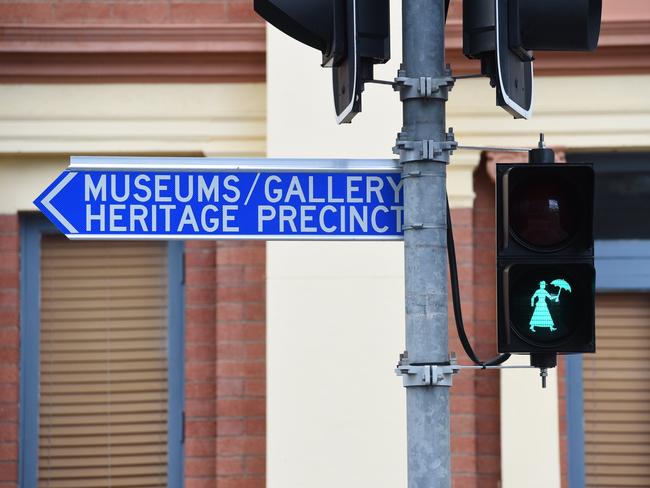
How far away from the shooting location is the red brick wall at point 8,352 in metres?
7.26

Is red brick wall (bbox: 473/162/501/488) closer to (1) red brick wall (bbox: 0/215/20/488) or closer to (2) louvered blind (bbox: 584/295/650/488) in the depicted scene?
(2) louvered blind (bbox: 584/295/650/488)

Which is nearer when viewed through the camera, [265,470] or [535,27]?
[535,27]

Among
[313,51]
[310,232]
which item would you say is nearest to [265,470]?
[313,51]

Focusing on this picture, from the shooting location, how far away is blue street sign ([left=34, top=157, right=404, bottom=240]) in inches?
166

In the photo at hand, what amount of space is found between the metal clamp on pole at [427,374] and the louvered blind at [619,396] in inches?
138

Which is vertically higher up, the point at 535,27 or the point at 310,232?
the point at 535,27

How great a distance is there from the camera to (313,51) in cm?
708

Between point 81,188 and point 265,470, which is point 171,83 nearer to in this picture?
point 265,470

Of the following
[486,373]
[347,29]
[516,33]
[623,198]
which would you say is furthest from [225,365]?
[516,33]

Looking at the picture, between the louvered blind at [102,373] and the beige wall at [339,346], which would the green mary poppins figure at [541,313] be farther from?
the louvered blind at [102,373]

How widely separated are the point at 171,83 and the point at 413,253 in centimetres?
355

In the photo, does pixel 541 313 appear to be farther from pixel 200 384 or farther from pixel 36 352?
pixel 36 352

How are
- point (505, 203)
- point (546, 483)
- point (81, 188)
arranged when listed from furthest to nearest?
1. point (546, 483)
2. point (81, 188)
3. point (505, 203)

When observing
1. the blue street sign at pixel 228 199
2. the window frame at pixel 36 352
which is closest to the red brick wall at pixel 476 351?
the window frame at pixel 36 352
